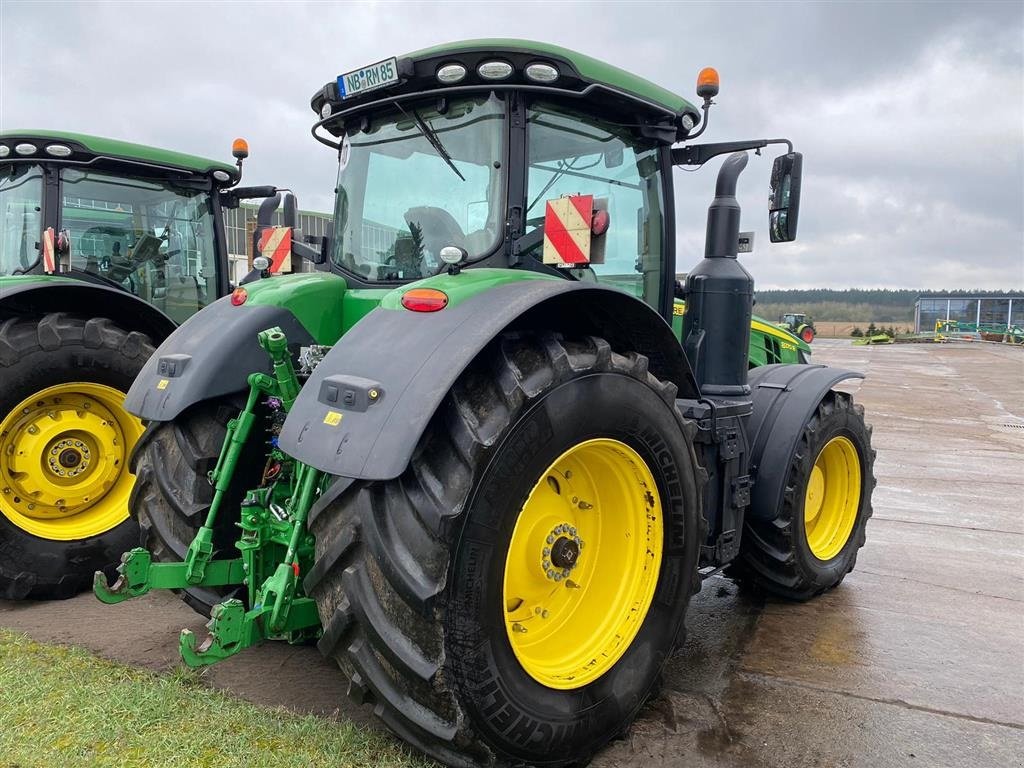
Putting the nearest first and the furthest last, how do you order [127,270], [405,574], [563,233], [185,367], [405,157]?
1. [405,574]
2. [563,233]
3. [185,367]
4. [405,157]
5. [127,270]

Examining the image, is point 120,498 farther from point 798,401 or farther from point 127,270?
point 798,401

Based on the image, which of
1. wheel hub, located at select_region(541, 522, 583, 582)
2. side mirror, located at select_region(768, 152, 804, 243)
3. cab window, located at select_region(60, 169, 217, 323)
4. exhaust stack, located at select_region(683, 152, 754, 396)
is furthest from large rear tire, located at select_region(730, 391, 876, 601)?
cab window, located at select_region(60, 169, 217, 323)

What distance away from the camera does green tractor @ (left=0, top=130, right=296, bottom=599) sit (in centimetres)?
396

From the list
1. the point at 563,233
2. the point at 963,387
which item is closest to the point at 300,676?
the point at 563,233

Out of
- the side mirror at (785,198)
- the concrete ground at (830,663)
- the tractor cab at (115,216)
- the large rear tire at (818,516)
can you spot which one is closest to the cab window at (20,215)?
the tractor cab at (115,216)

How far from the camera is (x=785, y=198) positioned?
3.34 metres

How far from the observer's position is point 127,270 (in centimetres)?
533

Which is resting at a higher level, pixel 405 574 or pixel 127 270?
pixel 127 270

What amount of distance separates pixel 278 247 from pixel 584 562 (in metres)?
2.08

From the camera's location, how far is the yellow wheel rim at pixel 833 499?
14.0 ft

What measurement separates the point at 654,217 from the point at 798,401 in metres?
1.25

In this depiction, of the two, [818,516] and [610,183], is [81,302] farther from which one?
[818,516]

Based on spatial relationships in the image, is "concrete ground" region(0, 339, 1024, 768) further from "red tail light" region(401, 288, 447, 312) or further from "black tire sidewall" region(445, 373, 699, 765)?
"red tail light" region(401, 288, 447, 312)

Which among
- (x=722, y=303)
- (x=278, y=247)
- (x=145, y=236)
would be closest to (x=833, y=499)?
(x=722, y=303)
